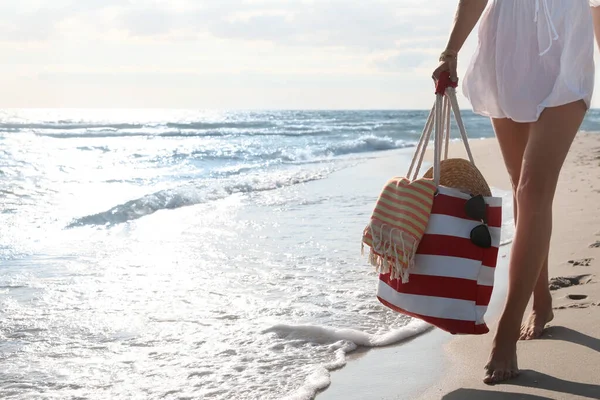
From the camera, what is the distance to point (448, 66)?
265 cm

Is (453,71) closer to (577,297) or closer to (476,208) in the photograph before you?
(476,208)

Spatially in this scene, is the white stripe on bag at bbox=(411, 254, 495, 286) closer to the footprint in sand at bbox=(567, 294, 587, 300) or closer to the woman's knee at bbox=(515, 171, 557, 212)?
the woman's knee at bbox=(515, 171, 557, 212)

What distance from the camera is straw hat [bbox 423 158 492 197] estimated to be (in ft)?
8.31

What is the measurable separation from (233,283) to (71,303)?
Answer: 0.93 metres

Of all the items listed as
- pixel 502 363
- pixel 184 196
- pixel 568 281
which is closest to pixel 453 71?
pixel 502 363

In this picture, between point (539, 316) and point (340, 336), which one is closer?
point (539, 316)

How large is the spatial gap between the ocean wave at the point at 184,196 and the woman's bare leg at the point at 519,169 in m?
4.63

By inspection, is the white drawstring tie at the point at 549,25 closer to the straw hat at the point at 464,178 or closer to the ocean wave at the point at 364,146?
the straw hat at the point at 464,178

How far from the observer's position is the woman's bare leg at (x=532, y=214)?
249cm

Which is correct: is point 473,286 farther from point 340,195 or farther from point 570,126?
point 340,195

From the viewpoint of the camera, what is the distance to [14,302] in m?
3.88

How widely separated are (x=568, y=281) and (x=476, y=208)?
1591 millimetres

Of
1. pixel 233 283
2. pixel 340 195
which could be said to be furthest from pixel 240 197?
pixel 233 283

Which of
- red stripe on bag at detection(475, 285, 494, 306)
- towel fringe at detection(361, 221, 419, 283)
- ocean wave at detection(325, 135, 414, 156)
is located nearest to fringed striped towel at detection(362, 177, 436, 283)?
towel fringe at detection(361, 221, 419, 283)
